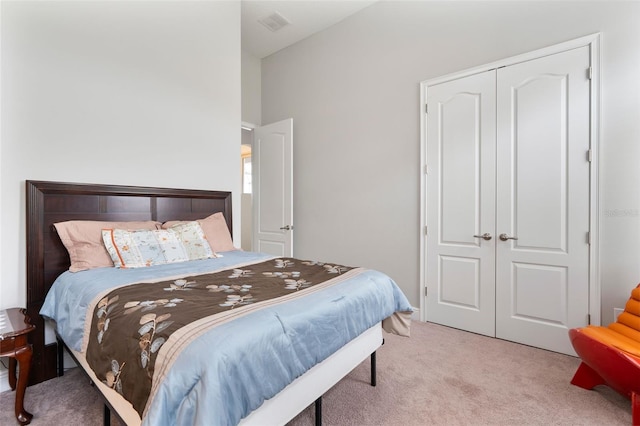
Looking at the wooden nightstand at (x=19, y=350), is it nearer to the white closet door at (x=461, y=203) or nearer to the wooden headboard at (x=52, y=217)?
the wooden headboard at (x=52, y=217)

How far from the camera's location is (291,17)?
3574mm

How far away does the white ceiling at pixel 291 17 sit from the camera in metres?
3.37

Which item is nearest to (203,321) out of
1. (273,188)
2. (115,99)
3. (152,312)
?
(152,312)

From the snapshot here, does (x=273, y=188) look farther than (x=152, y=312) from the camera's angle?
Yes

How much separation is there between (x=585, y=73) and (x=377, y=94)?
1763 millimetres

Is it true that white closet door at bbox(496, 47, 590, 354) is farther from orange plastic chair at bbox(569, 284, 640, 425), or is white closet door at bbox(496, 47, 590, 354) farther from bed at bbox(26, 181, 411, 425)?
bed at bbox(26, 181, 411, 425)

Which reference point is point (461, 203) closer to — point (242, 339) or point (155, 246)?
point (242, 339)

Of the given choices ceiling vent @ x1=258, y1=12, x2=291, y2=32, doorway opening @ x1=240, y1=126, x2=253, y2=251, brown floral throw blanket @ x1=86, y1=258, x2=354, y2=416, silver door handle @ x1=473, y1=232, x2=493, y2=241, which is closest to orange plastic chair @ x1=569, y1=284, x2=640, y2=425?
silver door handle @ x1=473, y1=232, x2=493, y2=241

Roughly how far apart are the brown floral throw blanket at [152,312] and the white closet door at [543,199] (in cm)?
180

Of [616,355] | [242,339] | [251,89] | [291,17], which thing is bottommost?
[616,355]

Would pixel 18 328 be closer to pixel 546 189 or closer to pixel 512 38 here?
pixel 546 189

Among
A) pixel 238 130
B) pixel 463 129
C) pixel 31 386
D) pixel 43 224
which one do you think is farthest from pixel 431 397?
pixel 238 130

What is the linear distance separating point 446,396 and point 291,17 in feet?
13.1

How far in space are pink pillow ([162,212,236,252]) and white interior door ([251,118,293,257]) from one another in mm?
1166
